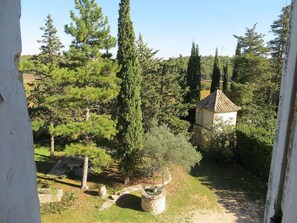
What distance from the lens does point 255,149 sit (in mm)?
17094

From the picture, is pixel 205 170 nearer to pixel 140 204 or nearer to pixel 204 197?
pixel 204 197

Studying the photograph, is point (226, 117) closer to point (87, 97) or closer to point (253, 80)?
point (253, 80)

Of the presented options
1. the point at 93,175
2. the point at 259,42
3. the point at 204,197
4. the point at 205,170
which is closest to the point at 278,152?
the point at 204,197

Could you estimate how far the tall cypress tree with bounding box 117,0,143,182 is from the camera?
14.9 meters

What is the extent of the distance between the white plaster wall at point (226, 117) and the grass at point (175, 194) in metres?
3.31

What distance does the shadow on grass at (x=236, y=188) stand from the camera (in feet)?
43.0

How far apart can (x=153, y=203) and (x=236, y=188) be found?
17.7 feet

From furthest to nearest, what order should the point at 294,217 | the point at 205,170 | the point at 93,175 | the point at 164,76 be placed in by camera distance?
1. the point at 164,76
2. the point at 205,170
3. the point at 93,175
4. the point at 294,217

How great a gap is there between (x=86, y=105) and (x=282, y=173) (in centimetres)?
1337

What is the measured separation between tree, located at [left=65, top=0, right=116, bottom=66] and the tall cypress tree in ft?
4.91

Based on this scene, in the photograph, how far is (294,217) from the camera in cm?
75

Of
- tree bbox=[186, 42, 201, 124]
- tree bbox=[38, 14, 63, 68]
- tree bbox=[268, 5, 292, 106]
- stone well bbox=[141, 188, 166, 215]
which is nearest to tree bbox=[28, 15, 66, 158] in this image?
tree bbox=[38, 14, 63, 68]

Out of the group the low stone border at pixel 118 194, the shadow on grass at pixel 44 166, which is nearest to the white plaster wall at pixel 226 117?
the low stone border at pixel 118 194

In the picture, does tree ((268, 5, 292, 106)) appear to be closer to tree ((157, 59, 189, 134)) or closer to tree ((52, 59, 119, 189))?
tree ((157, 59, 189, 134))
